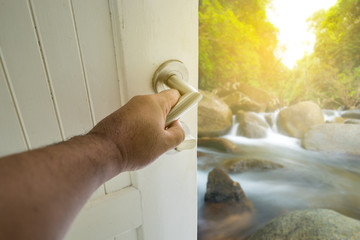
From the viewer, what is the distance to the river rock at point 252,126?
2873mm

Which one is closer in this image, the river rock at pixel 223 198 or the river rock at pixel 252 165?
the river rock at pixel 223 198

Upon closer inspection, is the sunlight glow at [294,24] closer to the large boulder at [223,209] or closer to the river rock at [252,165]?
the river rock at [252,165]

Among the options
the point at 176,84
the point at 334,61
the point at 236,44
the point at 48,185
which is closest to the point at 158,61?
the point at 176,84

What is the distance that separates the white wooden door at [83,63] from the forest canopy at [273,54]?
247cm

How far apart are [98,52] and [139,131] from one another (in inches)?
7.9

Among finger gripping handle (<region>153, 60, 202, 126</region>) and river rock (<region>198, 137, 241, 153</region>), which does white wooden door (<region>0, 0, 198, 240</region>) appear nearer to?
finger gripping handle (<region>153, 60, 202, 126</region>)

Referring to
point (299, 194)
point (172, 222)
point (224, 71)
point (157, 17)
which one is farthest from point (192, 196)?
point (224, 71)

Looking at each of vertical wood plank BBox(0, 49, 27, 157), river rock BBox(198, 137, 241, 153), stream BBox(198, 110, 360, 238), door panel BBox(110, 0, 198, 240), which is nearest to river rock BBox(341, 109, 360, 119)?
stream BBox(198, 110, 360, 238)

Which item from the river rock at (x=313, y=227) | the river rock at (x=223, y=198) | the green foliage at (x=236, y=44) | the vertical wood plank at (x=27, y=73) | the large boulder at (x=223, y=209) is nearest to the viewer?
the vertical wood plank at (x=27, y=73)

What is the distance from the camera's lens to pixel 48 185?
0.18 m

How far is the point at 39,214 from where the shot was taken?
0.16 m

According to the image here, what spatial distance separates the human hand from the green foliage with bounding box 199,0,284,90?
2587 millimetres

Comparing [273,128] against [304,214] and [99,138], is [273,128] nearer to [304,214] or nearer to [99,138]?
[304,214]

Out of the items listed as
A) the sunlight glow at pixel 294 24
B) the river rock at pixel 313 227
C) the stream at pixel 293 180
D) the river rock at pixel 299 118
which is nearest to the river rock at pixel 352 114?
the stream at pixel 293 180
